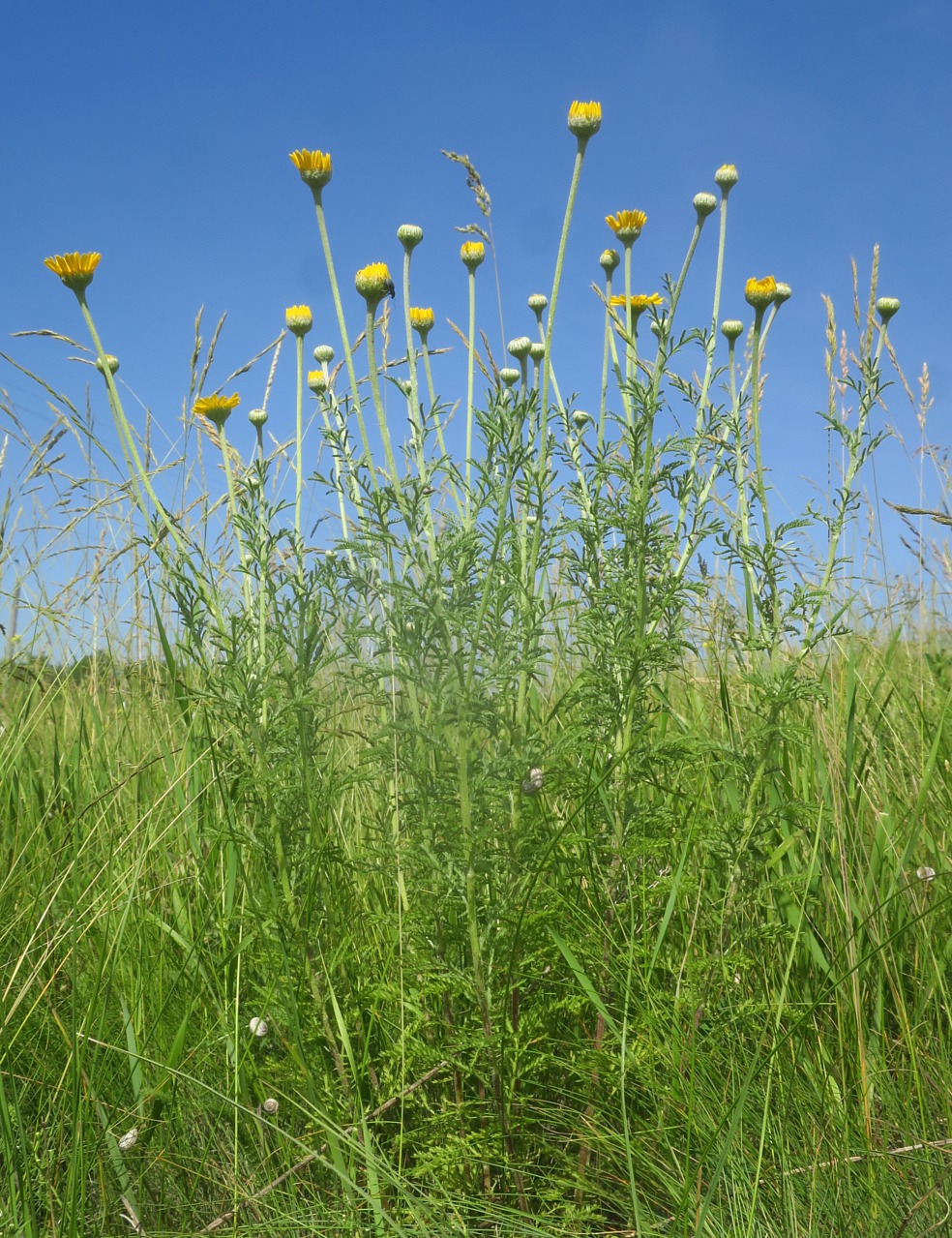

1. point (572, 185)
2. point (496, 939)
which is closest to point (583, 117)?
point (572, 185)

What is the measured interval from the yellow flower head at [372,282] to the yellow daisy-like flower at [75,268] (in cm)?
61

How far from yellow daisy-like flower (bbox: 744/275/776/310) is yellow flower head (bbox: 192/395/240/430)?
3.59 feet

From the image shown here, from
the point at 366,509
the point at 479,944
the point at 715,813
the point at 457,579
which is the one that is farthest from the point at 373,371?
the point at 715,813

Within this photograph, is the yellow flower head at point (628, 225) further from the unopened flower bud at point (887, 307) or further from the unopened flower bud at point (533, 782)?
the unopened flower bud at point (533, 782)

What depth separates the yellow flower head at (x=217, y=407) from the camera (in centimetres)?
A: 199

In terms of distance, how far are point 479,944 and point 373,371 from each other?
0.91 m

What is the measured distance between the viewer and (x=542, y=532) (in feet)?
5.90

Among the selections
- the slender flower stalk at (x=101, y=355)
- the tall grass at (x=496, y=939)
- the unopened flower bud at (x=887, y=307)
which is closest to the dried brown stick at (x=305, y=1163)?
the tall grass at (x=496, y=939)

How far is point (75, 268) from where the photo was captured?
2.05m

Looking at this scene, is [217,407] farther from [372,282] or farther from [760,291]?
[760,291]

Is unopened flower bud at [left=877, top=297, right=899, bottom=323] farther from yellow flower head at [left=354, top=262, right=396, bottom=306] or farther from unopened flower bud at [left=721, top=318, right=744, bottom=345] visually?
yellow flower head at [left=354, top=262, right=396, bottom=306]

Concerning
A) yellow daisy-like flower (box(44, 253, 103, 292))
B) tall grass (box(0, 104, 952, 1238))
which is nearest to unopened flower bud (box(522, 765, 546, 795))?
tall grass (box(0, 104, 952, 1238))

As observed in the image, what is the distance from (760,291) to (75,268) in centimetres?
141

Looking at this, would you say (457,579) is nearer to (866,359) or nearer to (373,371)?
(373,371)
